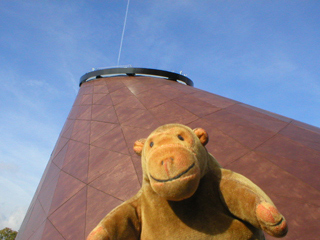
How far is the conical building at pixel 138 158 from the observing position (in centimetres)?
471

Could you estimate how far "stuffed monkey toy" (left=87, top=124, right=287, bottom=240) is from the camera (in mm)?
2182

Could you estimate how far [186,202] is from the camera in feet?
8.46

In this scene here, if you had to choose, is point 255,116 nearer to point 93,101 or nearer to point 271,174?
point 271,174

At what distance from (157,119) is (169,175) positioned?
17.5 feet

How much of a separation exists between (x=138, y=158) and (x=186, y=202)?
3.58 metres

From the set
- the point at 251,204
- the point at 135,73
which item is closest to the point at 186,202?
the point at 251,204

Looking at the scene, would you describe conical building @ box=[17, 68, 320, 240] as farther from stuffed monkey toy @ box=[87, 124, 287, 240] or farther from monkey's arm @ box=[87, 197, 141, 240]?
monkey's arm @ box=[87, 197, 141, 240]

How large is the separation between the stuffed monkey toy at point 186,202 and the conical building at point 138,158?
2.02 meters

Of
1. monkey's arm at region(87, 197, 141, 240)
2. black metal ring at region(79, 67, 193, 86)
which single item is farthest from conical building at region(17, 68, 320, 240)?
black metal ring at region(79, 67, 193, 86)

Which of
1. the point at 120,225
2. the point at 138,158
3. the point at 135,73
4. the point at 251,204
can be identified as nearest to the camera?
the point at 251,204

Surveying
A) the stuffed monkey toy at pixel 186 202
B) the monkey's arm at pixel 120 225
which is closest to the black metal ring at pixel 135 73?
the stuffed monkey toy at pixel 186 202

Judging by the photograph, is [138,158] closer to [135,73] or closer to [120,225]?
[120,225]

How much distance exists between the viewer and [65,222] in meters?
5.14

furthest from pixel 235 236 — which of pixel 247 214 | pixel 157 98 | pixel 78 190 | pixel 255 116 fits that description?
pixel 157 98
